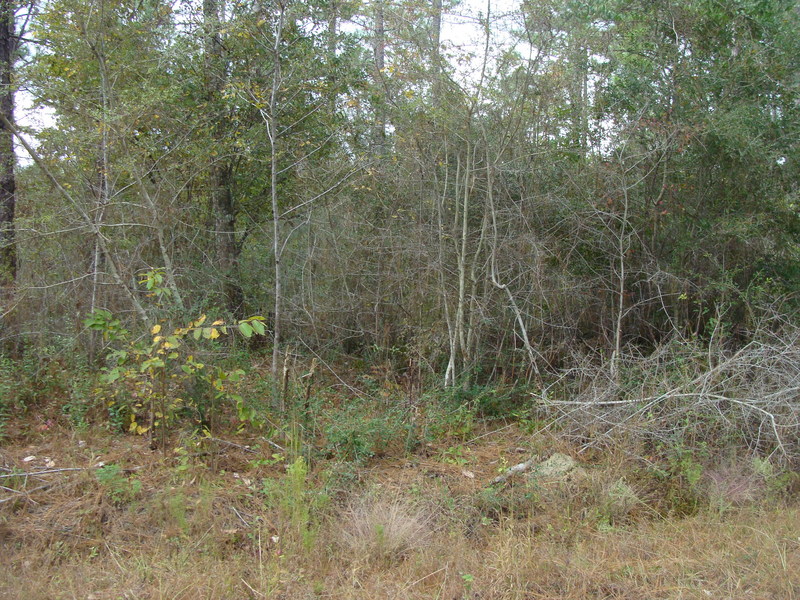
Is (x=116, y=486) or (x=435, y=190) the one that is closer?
(x=116, y=486)

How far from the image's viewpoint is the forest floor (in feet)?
11.5

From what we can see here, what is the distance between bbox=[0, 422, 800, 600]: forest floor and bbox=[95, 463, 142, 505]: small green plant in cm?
1

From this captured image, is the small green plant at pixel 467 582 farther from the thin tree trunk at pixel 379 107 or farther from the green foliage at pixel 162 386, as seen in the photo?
the thin tree trunk at pixel 379 107

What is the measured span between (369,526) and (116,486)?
1903mm

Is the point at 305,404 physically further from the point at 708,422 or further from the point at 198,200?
the point at 198,200

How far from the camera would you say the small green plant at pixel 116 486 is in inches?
171

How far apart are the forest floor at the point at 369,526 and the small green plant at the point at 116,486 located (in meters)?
0.01

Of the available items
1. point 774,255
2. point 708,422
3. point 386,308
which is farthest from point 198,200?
point 774,255

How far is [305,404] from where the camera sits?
5.78 m

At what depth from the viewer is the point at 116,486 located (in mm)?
4379

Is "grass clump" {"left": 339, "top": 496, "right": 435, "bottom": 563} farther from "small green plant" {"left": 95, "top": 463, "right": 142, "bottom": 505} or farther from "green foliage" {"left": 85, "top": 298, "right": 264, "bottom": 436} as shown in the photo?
"small green plant" {"left": 95, "top": 463, "right": 142, "bottom": 505}

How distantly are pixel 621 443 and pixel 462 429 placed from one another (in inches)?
65.4

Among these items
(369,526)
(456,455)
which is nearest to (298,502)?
(369,526)

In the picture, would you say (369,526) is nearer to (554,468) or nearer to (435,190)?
(554,468)
